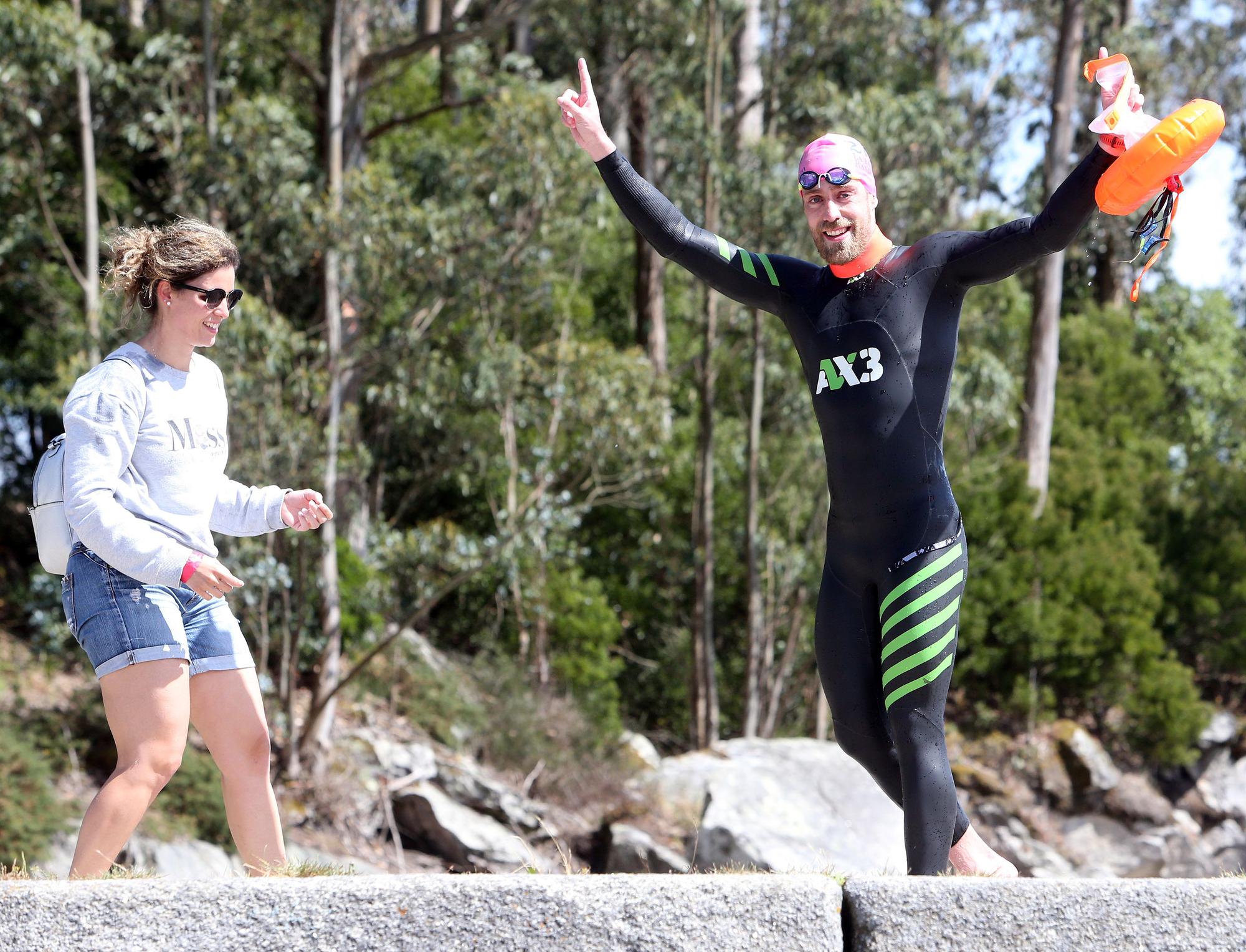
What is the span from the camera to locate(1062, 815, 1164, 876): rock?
16.5 metres

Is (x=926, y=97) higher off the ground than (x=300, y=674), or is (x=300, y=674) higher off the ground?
(x=926, y=97)

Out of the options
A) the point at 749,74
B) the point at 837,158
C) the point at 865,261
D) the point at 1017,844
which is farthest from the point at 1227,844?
the point at 837,158

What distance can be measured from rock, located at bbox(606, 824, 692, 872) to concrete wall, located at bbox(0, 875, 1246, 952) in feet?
30.8

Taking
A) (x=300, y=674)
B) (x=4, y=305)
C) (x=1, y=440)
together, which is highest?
(x=4, y=305)

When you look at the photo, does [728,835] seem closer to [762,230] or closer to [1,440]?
[762,230]

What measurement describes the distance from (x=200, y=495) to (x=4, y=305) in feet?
41.1

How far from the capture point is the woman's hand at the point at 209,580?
314 centimetres

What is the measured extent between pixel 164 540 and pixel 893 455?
1.88 m

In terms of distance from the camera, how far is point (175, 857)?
10.1 m

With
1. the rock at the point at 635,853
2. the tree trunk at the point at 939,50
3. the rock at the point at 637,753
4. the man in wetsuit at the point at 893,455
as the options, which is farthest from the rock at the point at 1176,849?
the man in wetsuit at the point at 893,455

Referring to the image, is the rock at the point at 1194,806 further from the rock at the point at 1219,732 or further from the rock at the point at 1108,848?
the rock at the point at 1108,848

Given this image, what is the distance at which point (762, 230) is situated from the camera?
15.7 m

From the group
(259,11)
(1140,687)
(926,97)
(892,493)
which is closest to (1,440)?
(259,11)

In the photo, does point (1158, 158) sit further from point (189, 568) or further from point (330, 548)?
point (330, 548)
